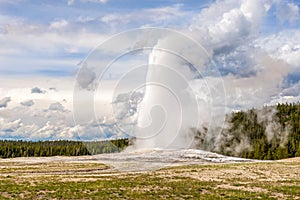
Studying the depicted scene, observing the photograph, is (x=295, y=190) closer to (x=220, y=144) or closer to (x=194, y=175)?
(x=194, y=175)

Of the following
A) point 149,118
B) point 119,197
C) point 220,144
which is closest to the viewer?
point 119,197

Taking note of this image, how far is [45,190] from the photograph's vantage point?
122ft

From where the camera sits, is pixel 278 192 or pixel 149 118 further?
pixel 149 118

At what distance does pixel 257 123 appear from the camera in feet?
652

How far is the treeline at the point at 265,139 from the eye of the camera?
6238 inches

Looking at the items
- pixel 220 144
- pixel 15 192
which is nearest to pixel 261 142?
pixel 220 144

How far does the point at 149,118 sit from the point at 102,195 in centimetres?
4185

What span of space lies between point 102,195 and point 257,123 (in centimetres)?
17435

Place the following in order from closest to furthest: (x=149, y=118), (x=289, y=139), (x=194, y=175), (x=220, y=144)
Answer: (x=194, y=175) < (x=149, y=118) < (x=289, y=139) < (x=220, y=144)

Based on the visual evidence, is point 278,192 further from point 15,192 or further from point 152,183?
point 15,192

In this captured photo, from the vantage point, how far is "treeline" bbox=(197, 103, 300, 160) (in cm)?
15844

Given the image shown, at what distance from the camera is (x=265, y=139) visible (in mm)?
178750

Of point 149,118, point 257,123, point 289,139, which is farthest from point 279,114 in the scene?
point 149,118

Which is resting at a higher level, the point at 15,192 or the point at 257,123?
the point at 257,123
